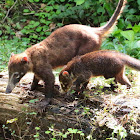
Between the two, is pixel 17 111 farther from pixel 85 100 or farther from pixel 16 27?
pixel 16 27

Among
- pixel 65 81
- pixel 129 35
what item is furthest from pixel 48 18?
pixel 65 81

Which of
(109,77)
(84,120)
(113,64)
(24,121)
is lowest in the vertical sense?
(24,121)

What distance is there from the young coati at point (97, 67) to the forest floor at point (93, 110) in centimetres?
20

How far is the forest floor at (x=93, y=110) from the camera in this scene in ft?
11.2

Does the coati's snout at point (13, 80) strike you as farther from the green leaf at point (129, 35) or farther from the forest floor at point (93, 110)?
the green leaf at point (129, 35)

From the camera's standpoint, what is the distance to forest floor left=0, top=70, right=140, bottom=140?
3420 millimetres

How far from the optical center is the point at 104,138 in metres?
3.42

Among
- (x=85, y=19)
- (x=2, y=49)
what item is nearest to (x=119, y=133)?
→ (x=2, y=49)

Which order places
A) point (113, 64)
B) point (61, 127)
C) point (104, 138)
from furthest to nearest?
point (113, 64)
point (61, 127)
point (104, 138)

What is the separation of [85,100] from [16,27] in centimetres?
565

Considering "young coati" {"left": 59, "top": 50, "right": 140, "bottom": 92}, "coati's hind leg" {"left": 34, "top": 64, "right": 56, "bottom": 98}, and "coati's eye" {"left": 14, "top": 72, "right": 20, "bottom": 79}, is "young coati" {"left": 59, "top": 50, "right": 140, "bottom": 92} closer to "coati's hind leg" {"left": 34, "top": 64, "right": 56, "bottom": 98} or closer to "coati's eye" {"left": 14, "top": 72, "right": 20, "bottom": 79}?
"coati's hind leg" {"left": 34, "top": 64, "right": 56, "bottom": 98}

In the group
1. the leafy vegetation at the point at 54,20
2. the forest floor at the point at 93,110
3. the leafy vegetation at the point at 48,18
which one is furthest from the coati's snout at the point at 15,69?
the leafy vegetation at the point at 48,18

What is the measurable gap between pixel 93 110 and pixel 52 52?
62.5 inches

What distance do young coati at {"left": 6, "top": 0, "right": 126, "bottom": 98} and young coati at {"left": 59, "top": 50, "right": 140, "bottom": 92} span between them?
1.21 feet
